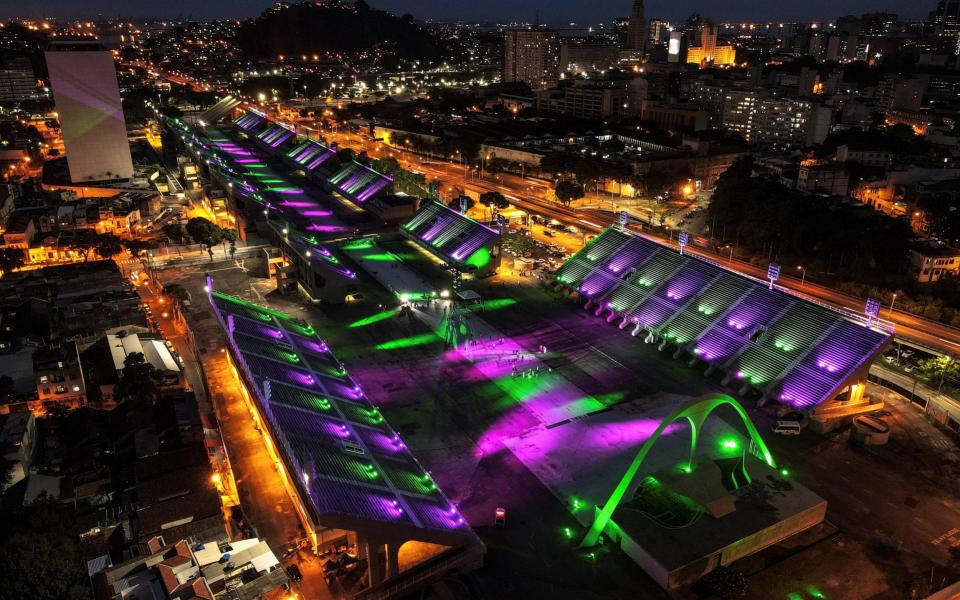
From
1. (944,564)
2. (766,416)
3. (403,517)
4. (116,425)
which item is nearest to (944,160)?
(766,416)

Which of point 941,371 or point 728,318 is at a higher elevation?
point 728,318

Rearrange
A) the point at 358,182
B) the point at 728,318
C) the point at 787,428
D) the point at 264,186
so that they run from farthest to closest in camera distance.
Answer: the point at 264,186 < the point at 358,182 < the point at 728,318 < the point at 787,428

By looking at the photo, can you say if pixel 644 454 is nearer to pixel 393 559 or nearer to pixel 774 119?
pixel 393 559

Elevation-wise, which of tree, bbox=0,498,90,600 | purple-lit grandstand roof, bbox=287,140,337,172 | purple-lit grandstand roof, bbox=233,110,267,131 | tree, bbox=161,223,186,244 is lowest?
tree, bbox=0,498,90,600

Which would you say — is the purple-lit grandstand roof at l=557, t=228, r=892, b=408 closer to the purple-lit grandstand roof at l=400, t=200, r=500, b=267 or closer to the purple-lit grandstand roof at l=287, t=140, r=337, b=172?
the purple-lit grandstand roof at l=400, t=200, r=500, b=267

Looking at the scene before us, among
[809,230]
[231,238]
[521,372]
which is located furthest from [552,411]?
[231,238]

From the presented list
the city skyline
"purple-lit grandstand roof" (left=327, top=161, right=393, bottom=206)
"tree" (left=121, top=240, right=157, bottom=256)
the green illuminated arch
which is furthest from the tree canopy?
"tree" (left=121, top=240, right=157, bottom=256)

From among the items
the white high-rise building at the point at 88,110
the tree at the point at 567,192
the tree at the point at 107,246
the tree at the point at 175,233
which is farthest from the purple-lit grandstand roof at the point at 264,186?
the tree at the point at 567,192
